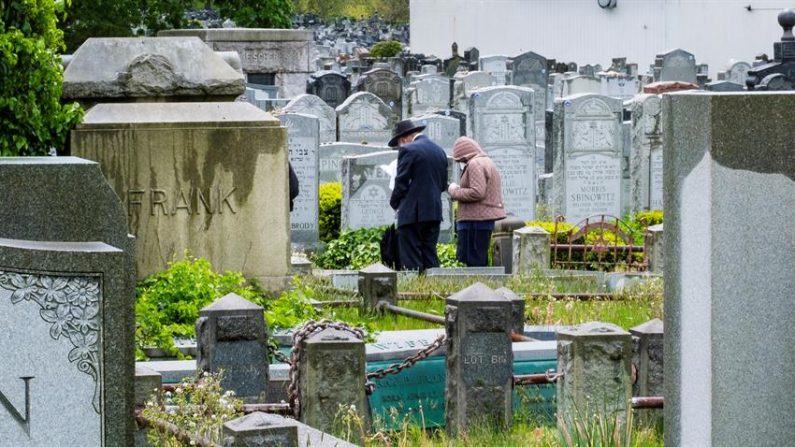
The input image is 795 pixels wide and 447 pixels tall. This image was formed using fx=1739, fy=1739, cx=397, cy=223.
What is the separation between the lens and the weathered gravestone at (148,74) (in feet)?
36.0

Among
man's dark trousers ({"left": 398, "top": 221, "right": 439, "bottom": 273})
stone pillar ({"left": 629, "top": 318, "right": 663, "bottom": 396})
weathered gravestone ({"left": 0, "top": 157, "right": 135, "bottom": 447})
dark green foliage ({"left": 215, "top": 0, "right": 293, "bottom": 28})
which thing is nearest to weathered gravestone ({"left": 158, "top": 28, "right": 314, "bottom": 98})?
dark green foliage ({"left": 215, "top": 0, "right": 293, "bottom": 28})

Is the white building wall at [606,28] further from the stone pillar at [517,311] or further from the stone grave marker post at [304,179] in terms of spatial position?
the stone pillar at [517,311]

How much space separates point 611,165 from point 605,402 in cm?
1260

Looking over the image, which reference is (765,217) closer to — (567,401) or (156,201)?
(567,401)

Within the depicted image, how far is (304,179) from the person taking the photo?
19125 millimetres

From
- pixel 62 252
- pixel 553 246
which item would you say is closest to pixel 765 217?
pixel 62 252

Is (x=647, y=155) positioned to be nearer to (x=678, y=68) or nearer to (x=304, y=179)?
(x=304, y=179)

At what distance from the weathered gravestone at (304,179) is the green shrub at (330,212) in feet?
0.79

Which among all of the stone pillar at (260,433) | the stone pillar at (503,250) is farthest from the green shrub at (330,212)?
the stone pillar at (260,433)

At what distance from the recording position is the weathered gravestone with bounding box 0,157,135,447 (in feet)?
17.3

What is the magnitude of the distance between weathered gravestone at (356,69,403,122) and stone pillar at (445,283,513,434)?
24.3 meters

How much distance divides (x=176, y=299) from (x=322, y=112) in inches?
551

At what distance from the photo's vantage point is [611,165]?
66.0 feet

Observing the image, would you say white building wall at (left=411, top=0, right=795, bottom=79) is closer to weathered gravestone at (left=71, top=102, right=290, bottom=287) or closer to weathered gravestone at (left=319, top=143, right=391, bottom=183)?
weathered gravestone at (left=319, top=143, right=391, bottom=183)
